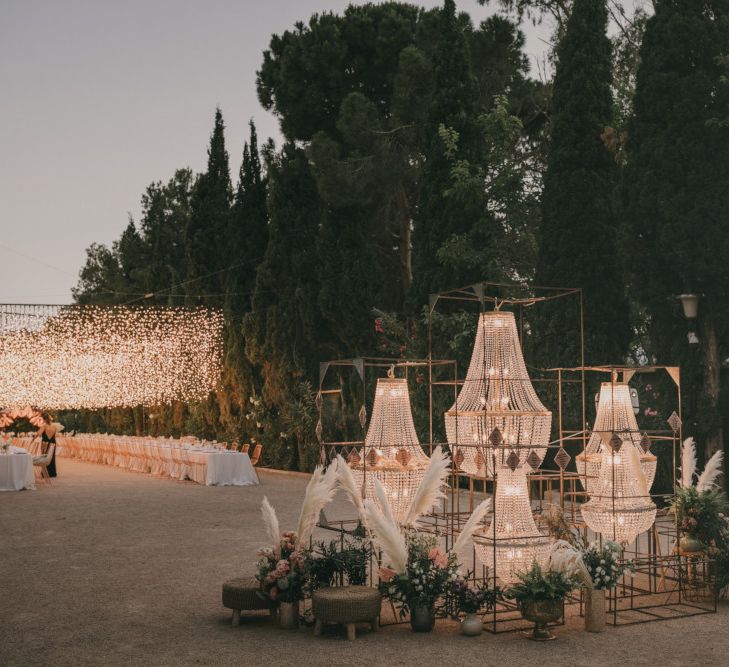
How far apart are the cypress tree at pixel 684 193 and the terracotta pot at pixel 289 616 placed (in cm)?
715

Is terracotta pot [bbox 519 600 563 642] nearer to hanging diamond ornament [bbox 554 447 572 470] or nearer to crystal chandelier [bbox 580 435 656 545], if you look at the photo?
hanging diamond ornament [bbox 554 447 572 470]

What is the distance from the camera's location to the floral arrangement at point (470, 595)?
6774mm

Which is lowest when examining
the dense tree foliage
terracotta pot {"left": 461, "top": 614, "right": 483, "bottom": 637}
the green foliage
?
terracotta pot {"left": 461, "top": 614, "right": 483, "bottom": 637}

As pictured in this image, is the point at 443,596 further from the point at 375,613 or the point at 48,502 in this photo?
the point at 48,502

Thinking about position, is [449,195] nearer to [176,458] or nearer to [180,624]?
[176,458]

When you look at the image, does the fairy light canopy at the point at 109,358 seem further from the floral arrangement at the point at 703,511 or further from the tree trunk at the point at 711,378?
the floral arrangement at the point at 703,511

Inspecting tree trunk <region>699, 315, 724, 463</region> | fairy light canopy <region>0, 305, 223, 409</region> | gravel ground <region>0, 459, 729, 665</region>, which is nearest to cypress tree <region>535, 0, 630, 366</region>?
tree trunk <region>699, 315, 724, 463</region>

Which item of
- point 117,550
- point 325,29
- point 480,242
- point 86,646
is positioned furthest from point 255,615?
point 325,29

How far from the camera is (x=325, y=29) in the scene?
69.7 ft

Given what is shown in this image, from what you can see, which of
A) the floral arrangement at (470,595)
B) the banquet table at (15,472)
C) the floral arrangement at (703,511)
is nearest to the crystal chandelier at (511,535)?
the floral arrangement at (470,595)

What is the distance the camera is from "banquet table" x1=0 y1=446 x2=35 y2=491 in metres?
17.7

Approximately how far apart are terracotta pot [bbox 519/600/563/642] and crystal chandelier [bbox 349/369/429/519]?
5.50 feet

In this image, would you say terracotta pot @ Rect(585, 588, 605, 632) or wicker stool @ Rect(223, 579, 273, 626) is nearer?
terracotta pot @ Rect(585, 588, 605, 632)

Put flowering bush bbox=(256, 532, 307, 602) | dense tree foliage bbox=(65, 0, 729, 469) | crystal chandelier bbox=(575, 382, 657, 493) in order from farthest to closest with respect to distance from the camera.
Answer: dense tree foliage bbox=(65, 0, 729, 469), crystal chandelier bbox=(575, 382, 657, 493), flowering bush bbox=(256, 532, 307, 602)
